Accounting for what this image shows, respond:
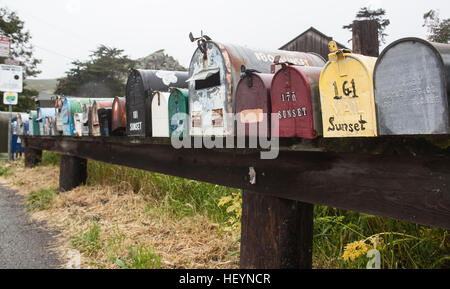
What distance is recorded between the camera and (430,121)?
0.84 m

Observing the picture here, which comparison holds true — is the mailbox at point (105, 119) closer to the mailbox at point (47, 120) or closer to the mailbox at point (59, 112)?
the mailbox at point (59, 112)

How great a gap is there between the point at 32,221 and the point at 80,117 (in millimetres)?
1039

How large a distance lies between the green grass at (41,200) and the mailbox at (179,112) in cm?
241

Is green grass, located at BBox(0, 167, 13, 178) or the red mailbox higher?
the red mailbox

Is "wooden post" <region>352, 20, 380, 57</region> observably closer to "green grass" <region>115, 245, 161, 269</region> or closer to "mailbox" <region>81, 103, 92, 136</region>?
"green grass" <region>115, 245, 161, 269</region>

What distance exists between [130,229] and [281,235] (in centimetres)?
159

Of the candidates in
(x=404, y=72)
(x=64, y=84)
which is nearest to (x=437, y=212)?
(x=404, y=72)

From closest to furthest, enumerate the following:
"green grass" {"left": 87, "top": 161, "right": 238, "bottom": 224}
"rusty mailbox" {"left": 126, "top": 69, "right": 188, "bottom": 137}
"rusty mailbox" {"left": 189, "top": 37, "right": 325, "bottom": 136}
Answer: "rusty mailbox" {"left": 189, "top": 37, "right": 325, "bottom": 136} → "rusty mailbox" {"left": 126, "top": 69, "right": 188, "bottom": 137} → "green grass" {"left": 87, "top": 161, "right": 238, "bottom": 224}

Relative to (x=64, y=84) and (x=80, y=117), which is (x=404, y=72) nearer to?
(x=80, y=117)

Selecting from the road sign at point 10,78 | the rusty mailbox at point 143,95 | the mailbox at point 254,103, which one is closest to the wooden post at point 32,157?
the road sign at point 10,78

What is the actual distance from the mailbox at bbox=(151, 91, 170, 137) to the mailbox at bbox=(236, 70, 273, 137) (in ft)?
2.16

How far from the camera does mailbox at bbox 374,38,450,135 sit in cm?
81

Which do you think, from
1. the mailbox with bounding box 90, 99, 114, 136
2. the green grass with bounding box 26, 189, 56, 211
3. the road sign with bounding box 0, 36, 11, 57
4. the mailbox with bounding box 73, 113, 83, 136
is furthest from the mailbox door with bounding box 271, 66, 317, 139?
the road sign with bounding box 0, 36, 11, 57

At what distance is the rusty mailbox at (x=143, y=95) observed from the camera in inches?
87.4
